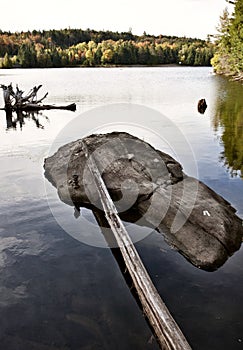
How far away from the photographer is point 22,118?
32.2 meters

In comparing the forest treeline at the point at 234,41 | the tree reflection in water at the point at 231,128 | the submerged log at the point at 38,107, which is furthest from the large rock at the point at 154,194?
the forest treeline at the point at 234,41

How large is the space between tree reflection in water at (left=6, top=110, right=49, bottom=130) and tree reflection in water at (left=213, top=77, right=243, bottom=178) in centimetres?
1398

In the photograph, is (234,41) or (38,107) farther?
(234,41)

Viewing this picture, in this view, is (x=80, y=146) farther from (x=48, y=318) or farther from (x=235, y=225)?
(x=48, y=318)

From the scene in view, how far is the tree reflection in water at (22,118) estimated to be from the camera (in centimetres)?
2901

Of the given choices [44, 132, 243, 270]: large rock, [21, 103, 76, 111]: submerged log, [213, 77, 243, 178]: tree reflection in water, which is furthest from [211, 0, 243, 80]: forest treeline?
[44, 132, 243, 270]: large rock

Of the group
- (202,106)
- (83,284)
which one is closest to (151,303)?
(83,284)

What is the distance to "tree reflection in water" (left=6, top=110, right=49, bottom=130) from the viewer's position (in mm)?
29006

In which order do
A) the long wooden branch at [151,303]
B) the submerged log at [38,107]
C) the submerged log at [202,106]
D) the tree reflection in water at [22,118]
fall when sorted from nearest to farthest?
the long wooden branch at [151,303], the tree reflection in water at [22,118], the submerged log at [202,106], the submerged log at [38,107]

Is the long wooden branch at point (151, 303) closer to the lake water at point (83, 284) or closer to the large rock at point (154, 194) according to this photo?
the lake water at point (83, 284)

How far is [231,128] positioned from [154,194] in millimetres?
16871

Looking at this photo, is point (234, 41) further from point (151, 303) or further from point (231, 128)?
point (151, 303)

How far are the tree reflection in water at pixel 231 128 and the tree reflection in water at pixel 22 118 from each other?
1398 cm

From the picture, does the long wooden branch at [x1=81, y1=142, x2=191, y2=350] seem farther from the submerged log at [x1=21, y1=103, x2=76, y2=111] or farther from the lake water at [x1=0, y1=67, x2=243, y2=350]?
the submerged log at [x1=21, y1=103, x2=76, y2=111]
